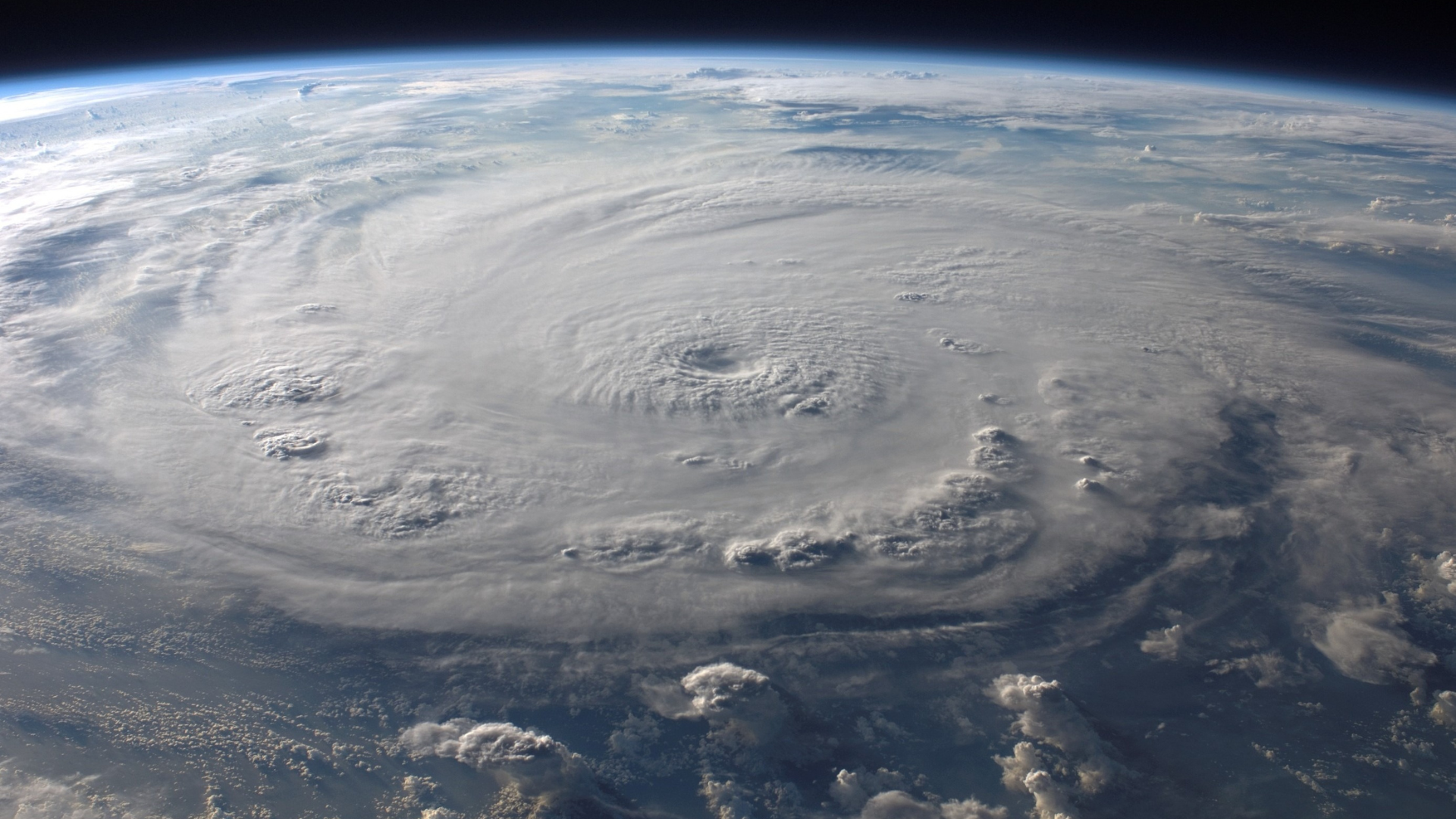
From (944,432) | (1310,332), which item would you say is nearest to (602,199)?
(944,432)

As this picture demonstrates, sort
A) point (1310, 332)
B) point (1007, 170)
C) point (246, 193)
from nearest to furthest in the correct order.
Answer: point (1310, 332)
point (246, 193)
point (1007, 170)

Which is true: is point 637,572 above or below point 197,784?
above

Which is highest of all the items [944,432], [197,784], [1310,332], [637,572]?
[1310,332]

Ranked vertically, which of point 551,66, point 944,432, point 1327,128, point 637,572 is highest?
point 551,66

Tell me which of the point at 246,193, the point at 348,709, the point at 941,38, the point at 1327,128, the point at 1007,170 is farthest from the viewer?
the point at 1327,128

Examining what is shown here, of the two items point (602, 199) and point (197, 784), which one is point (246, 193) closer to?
point (602, 199)

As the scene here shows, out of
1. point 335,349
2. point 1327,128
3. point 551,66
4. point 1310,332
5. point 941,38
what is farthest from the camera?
point 551,66

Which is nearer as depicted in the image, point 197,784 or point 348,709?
point 197,784

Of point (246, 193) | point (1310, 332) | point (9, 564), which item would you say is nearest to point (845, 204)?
point (1310, 332)

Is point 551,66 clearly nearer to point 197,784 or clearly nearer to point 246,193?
point 246,193
